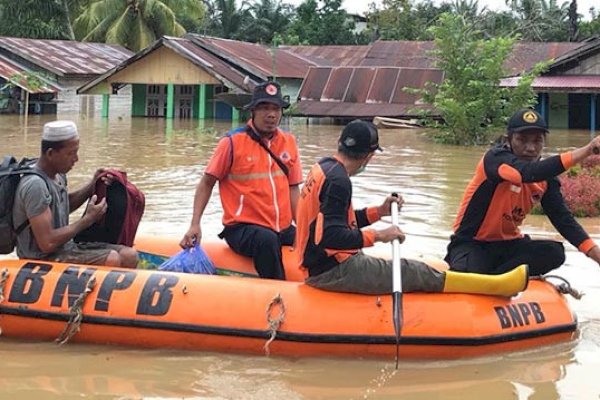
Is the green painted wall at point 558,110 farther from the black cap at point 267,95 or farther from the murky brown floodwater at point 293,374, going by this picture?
the black cap at point 267,95

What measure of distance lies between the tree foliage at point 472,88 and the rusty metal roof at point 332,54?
1430 centimetres

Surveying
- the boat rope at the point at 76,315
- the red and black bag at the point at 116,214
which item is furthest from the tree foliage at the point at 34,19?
the boat rope at the point at 76,315

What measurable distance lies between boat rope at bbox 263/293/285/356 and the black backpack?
152 cm

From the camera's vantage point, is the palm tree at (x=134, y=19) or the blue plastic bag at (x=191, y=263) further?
the palm tree at (x=134, y=19)

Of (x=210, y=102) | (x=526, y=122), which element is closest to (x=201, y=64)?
(x=210, y=102)

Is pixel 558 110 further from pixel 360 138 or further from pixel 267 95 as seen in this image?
pixel 360 138

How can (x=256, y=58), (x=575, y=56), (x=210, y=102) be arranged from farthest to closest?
(x=210, y=102)
(x=256, y=58)
(x=575, y=56)

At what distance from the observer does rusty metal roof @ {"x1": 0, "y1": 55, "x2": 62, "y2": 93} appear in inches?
1293

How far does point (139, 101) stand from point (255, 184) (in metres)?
31.7

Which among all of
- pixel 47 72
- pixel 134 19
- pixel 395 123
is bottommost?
pixel 395 123

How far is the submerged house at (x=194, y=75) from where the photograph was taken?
31.0 m

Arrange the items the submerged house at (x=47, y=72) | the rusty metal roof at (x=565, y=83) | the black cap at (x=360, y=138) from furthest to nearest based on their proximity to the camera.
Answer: the submerged house at (x=47, y=72) → the rusty metal roof at (x=565, y=83) → the black cap at (x=360, y=138)

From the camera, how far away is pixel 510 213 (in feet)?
17.3

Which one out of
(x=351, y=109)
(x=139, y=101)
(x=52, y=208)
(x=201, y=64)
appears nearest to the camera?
(x=52, y=208)
